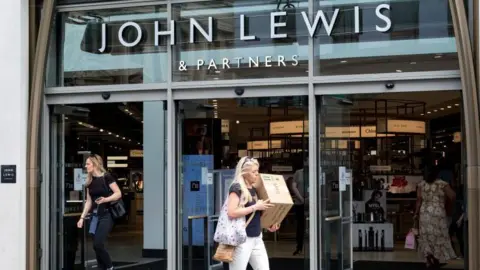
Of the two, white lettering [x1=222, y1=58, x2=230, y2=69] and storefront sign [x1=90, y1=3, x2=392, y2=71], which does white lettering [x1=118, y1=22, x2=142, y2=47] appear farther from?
white lettering [x1=222, y1=58, x2=230, y2=69]

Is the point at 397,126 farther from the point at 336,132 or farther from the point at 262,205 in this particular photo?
the point at 262,205

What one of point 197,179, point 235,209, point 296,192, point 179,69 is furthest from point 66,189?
point 296,192

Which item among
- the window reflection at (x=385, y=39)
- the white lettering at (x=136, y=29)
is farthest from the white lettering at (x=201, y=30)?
the window reflection at (x=385, y=39)

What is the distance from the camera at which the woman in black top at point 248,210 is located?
25.5 ft

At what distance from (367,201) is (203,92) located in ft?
21.0

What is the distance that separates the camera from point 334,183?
9844 millimetres

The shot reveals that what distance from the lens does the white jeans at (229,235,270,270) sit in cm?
779

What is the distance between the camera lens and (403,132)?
18.0 m

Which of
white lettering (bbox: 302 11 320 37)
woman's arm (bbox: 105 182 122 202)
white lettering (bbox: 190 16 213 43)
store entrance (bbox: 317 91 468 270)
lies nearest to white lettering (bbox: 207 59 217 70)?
white lettering (bbox: 190 16 213 43)

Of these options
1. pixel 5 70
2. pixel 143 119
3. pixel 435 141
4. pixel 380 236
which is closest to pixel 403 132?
pixel 435 141

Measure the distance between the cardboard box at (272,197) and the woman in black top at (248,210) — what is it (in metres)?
0.10

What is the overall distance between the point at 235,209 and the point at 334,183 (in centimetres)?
246

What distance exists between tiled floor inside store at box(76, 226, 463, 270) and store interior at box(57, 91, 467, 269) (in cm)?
2

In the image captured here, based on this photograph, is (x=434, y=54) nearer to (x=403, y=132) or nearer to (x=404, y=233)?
(x=404, y=233)
